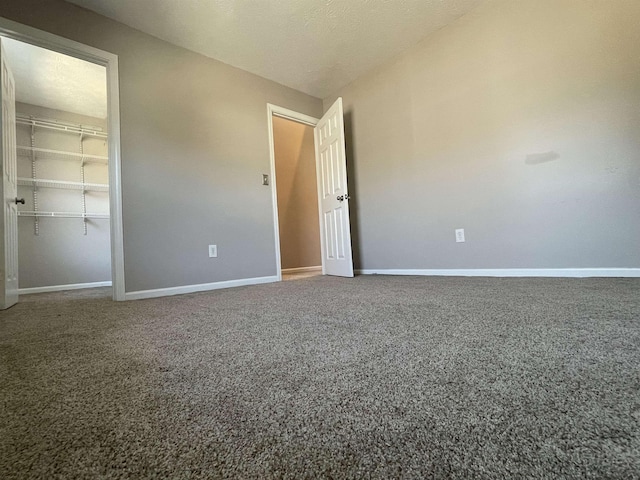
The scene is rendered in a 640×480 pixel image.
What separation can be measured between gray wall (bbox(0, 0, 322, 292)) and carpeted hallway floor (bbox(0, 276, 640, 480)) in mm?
1365

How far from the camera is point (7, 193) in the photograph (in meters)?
1.95

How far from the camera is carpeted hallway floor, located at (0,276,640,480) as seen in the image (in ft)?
1.17

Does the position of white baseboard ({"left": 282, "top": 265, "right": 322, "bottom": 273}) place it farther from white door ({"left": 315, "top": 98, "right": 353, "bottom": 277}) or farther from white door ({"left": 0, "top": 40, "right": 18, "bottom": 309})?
white door ({"left": 0, "top": 40, "right": 18, "bottom": 309})

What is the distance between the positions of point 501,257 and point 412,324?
1.78 metres

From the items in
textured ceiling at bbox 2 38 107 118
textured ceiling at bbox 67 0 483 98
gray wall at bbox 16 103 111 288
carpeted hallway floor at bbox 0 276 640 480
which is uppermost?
textured ceiling at bbox 2 38 107 118

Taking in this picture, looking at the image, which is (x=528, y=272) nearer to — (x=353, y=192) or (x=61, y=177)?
(x=353, y=192)

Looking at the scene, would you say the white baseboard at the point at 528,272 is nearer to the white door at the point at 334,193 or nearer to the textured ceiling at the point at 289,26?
the white door at the point at 334,193

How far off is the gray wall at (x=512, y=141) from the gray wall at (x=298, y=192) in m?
1.69

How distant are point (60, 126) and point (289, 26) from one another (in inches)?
127

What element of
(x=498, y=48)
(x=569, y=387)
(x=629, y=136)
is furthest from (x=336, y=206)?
(x=569, y=387)

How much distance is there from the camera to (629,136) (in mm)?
1782

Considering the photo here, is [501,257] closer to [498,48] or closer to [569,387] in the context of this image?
[498,48]

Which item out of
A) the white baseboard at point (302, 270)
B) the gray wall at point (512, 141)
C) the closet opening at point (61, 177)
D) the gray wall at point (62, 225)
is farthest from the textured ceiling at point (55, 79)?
the white baseboard at point (302, 270)

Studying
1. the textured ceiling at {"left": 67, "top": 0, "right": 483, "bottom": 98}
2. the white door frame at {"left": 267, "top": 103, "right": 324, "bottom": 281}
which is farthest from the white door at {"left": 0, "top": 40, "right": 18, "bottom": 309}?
Answer: the white door frame at {"left": 267, "top": 103, "right": 324, "bottom": 281}
